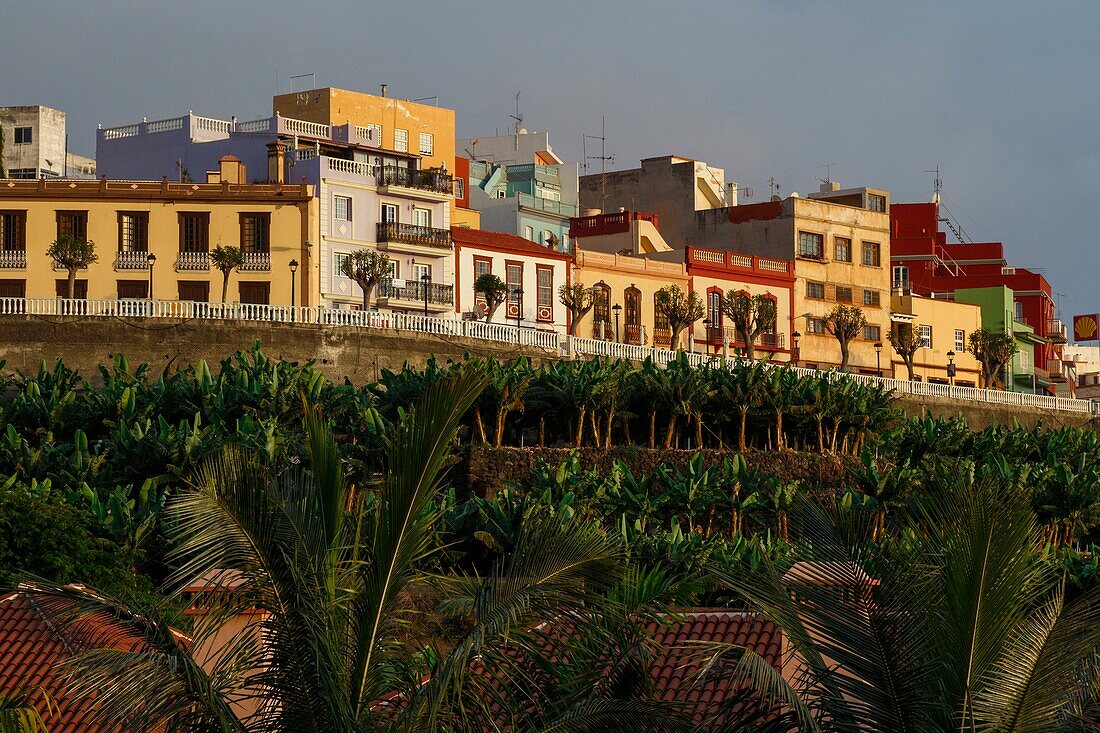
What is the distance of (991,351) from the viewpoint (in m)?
65.9

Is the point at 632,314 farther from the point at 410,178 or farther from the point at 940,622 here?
the point at 940,622

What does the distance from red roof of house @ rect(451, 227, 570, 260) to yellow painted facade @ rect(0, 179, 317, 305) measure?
6.20 metres

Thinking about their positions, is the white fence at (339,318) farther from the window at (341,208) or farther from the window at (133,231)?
the window at (341,208)

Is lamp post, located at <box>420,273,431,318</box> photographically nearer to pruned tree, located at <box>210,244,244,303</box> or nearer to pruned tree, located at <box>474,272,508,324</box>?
pruned tree, located at <box>474,272,508,324</box>

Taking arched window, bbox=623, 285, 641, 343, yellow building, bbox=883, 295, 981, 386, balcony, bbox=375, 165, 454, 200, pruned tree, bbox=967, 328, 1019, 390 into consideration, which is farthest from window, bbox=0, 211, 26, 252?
pruned tree, bbox=967, 328, 1019, 390

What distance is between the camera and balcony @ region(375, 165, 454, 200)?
54.1 m

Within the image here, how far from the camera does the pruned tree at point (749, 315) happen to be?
56.9 metres

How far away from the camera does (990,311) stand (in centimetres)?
7675

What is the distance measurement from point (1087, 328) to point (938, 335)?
94.7 feet

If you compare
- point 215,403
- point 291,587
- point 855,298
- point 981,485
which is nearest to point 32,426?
point 215,403

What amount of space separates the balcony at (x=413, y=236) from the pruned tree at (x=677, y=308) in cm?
755

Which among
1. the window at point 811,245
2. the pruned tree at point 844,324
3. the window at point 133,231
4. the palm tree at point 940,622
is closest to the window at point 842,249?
the window at point 811,245

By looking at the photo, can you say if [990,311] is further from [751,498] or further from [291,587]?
[291,587]

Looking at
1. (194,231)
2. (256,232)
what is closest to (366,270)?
(256,232)
